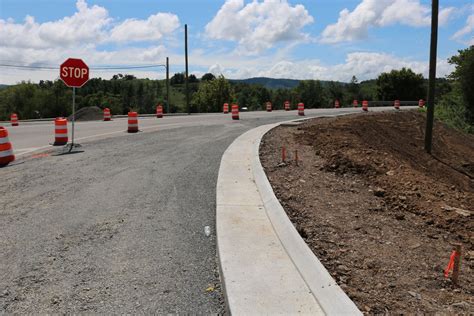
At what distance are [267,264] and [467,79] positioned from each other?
109 feet

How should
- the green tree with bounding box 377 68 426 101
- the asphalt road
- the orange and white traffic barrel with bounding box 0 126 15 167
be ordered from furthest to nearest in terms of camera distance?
the green tree with bounding box 377 68 426 101
the orange and white traffic barrel with bounding box 0 126 15 167
the asphalt road

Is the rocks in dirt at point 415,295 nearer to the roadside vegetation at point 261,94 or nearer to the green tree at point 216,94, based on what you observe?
the roadside vegetation at point 261,94

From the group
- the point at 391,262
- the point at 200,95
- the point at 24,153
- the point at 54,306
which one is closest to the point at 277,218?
the point at 391,262

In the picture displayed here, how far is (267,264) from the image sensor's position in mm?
3949

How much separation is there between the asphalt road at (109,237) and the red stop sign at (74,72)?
3.05 meters

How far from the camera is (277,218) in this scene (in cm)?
530

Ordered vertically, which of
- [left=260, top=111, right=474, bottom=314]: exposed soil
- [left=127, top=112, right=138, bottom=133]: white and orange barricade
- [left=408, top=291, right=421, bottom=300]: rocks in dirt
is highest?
[left=127, top=112, right=138, bottom=133]: white and orange barricade

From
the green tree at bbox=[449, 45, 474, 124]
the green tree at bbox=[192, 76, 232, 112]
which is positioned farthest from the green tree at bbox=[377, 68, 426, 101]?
the green tree at bbox=[192, 76, 232, 112]

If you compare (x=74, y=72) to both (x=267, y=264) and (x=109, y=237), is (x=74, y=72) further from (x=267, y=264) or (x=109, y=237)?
(x=267, y=264)

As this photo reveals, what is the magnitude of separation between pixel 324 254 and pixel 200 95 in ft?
297

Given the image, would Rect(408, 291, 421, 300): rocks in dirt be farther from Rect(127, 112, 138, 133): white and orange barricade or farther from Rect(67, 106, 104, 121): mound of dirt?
Rect(67, 106, 104, 121): mound of dirt

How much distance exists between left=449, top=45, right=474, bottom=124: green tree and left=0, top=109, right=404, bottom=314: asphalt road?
28.6 meters

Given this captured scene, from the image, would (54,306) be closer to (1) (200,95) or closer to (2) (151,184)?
(2) (151,184)

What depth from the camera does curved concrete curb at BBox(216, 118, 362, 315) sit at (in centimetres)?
318
